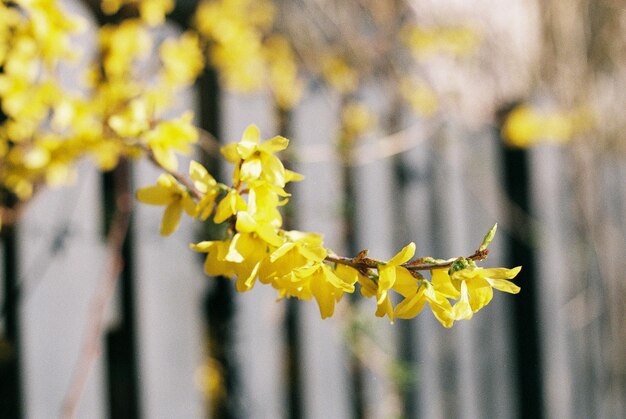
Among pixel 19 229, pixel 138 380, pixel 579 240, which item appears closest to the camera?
pixel 19 229

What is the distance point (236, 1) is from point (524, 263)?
1529 mm

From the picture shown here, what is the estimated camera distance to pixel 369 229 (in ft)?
6.14

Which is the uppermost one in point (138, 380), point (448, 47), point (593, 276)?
point (448, 47)

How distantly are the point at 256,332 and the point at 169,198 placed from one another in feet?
2.95

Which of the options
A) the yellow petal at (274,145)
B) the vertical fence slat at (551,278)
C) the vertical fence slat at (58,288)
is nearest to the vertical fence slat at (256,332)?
the vertical fence slat at (58,288)

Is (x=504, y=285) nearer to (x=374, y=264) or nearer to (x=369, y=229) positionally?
(x=374, y=264)

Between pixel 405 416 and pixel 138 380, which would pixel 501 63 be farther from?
pixel 138 380

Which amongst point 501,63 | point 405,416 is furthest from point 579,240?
point 405,416

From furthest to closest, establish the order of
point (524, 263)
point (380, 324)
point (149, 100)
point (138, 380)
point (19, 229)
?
point (524, 263) < point (380, 324) < point (138, 380) < point (19, 229) < point (149, 100)

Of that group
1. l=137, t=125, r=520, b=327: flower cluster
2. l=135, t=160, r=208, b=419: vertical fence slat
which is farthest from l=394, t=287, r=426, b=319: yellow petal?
l=135, t=160, r=208, b=419: vertical fence slat

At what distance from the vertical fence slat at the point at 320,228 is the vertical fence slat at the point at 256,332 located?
0.29 feet

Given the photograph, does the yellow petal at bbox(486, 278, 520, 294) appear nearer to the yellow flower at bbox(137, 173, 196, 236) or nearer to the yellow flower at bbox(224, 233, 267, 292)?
the yellow flower at bbox(224, 233, 267, 292)

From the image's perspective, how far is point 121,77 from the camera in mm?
1167

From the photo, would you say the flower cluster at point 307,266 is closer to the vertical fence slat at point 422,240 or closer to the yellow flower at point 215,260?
the yellow flower at point 215,260
